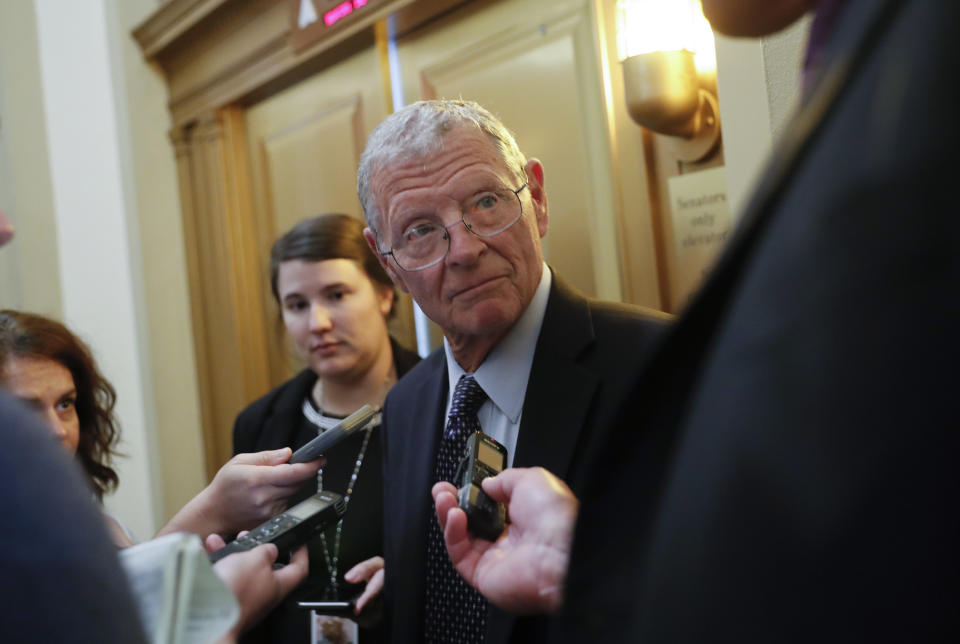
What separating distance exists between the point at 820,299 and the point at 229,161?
3275 millimetres

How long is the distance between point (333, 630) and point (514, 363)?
58 centimetres

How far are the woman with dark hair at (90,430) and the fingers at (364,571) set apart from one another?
200mm

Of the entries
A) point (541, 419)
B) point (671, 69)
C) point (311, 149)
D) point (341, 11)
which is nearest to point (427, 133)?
point (541, 419)

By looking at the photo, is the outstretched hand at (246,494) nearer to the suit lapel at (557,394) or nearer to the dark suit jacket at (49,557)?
the suit lapel at (557,394)

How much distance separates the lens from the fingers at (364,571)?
1.44m

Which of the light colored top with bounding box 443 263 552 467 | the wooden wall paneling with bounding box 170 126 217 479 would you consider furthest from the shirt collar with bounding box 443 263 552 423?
the wooden wall paneling with bounding box 170 126 217 479

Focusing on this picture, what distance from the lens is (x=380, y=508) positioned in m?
1.72

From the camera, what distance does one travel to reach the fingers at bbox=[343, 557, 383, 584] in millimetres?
1438

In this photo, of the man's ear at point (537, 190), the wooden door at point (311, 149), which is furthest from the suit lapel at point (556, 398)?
the wooden door at point (311, 149)

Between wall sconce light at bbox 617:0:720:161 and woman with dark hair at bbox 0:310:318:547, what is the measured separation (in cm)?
103

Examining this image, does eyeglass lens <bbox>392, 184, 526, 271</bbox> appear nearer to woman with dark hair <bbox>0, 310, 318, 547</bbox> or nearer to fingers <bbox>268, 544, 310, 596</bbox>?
woman with dark hair <bbox>0, 310, 318, 547</bbox>

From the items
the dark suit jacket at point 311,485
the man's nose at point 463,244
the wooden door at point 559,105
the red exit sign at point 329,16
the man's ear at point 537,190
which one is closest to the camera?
the man's nose at point 463,244

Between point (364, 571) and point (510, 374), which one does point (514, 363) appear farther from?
point (364, 571)

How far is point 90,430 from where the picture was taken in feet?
5.96
